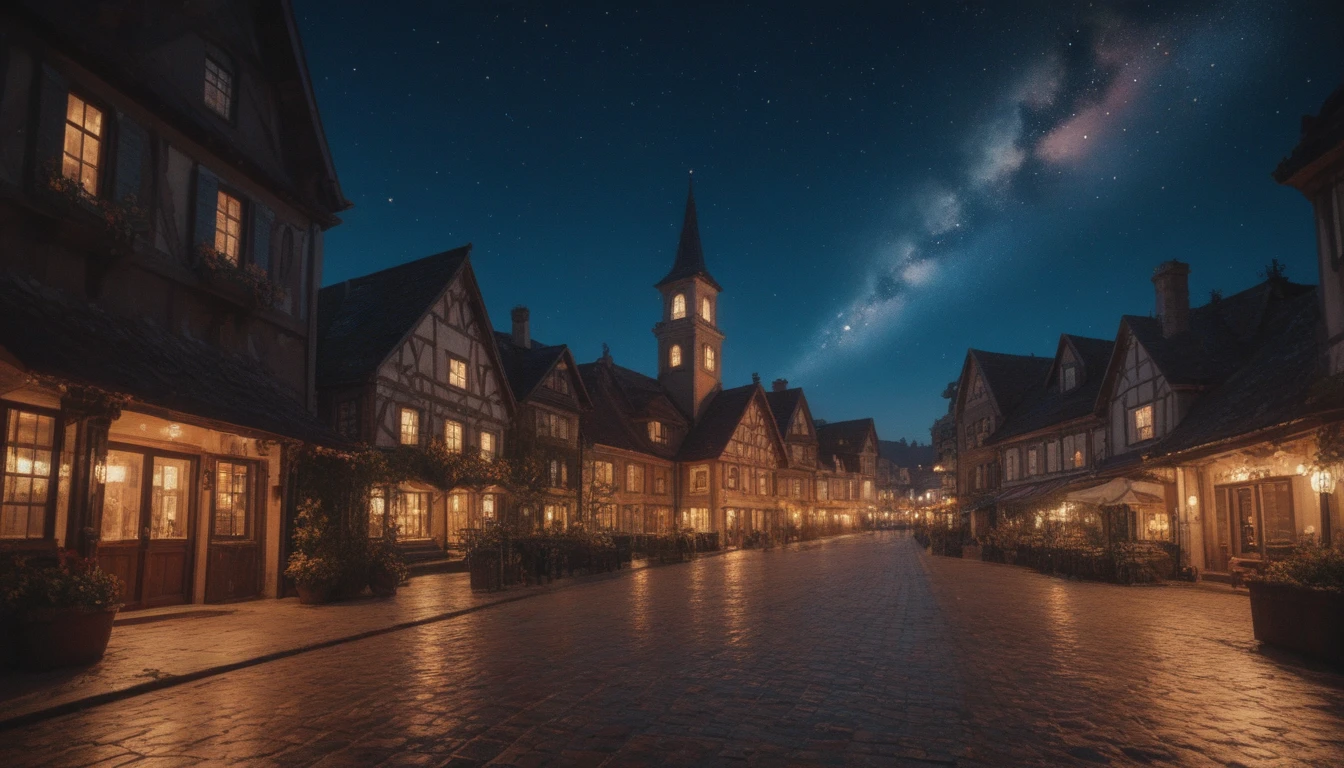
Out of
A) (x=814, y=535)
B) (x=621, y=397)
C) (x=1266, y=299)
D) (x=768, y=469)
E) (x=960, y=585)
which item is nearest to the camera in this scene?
(x=960, y=585)

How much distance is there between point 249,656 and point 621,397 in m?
37.4

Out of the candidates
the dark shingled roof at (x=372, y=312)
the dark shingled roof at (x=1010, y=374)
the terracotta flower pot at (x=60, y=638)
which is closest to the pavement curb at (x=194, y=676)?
the terracotta flower pot at (x=60, y=638)

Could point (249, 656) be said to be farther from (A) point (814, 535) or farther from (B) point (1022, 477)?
(A) point (814, 535)

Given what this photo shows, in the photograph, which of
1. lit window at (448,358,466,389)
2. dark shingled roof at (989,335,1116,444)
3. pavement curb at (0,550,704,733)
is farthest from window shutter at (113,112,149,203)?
dark shingled roof at (989,335,1116,444)

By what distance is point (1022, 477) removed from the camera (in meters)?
37.6

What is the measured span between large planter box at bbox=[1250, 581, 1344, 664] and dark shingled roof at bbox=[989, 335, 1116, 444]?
2134cm

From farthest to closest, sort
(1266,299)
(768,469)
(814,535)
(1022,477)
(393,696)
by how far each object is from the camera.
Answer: (814,535), (768,469), (1022,477), (1266,299), (393,696)

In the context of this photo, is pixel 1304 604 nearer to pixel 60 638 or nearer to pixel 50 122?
pixel 60 638

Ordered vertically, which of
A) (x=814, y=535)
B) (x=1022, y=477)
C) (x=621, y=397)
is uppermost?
(x=621, y=397)

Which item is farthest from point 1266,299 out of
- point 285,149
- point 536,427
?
point 285,149

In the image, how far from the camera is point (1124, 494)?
858 inches

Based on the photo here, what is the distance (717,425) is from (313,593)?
35874 millimetres

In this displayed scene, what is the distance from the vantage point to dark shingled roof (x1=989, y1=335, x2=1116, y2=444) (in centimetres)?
3250

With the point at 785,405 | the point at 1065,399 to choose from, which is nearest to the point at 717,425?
the point at 785,405
